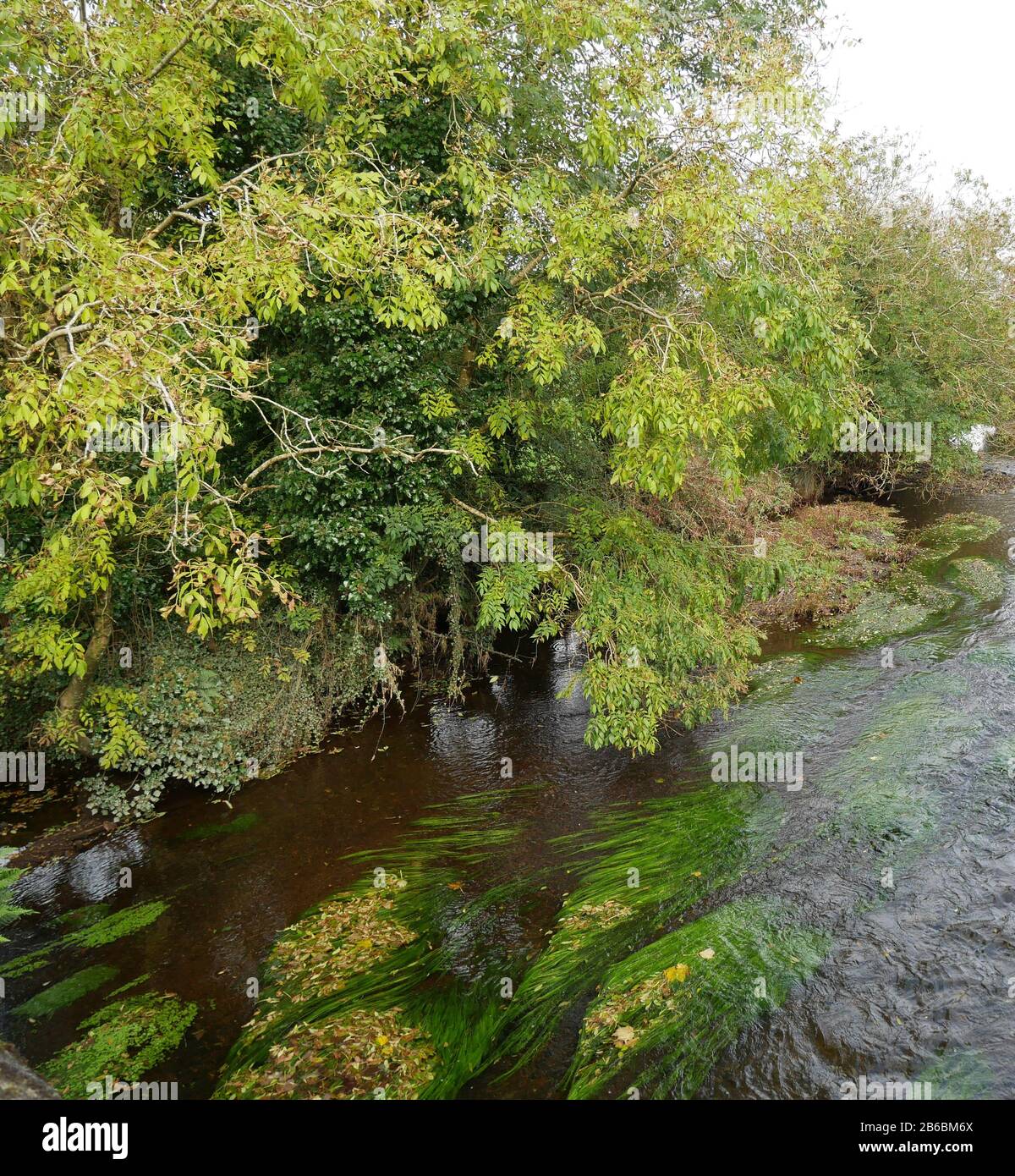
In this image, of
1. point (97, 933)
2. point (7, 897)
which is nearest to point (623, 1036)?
point (97, 933)

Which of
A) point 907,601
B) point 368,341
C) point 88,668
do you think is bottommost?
point 88,668

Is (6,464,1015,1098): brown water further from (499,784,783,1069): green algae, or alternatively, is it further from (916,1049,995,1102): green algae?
(499,784,783,1069): green algae

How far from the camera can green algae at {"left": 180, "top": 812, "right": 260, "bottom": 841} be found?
7.29 meters

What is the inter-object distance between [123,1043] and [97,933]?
148 centimetres

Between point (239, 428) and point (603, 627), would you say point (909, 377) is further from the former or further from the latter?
point (239, 428)

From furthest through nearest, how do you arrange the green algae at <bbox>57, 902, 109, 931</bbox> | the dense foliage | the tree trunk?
the tree trunk → the green algae at <bbox>57, 902, 109, 931</bbox> → the dense foliage

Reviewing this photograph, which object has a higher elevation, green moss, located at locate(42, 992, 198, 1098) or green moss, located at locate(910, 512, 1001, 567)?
green moss, located at locate(910, 512, 1001, 567)

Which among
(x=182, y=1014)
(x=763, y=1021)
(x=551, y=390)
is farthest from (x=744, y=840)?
(x=551, y=390)

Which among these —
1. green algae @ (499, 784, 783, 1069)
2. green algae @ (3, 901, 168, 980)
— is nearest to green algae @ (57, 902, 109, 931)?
green algae @ (3, 901, 168, 980)

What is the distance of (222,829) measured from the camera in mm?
7395

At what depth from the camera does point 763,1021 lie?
457cm

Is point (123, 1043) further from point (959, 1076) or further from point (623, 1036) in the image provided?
point (959, 1076)

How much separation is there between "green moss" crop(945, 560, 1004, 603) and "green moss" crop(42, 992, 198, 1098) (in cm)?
1315
